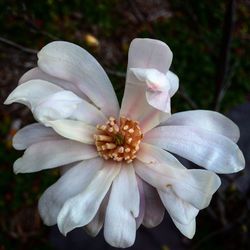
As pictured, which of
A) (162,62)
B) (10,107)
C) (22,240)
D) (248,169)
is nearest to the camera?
(162,62)

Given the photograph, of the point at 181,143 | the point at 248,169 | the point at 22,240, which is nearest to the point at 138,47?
the point at 181,143

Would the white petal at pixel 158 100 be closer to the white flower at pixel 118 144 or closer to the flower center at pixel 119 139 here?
the white flower at pixel 118 144

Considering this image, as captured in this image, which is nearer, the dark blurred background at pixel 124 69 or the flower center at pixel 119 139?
the flower center at pixel 119 139

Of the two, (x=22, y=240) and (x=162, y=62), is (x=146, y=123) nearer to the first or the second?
(x=162, y=62)

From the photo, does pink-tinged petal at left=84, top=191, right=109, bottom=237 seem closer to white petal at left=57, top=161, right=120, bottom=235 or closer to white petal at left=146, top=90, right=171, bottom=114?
white petal at left=57, top=161, right=120, bottom=235

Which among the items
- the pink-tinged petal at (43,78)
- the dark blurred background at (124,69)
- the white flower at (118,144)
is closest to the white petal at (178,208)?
the white flower at (118,144)

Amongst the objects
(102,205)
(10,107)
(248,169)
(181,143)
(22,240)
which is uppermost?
(181,143)
